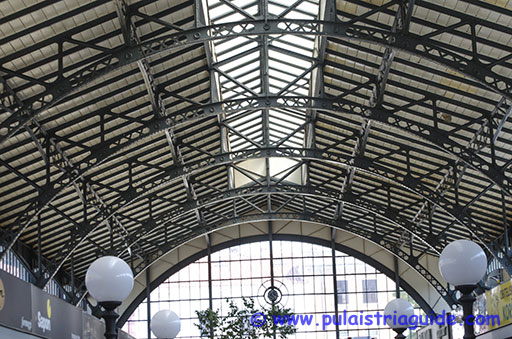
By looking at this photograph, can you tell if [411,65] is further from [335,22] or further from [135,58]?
[135,58]

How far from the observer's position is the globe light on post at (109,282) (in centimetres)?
872

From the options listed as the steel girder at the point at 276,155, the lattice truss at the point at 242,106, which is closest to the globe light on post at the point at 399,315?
the lattice truss at the point at 242,106

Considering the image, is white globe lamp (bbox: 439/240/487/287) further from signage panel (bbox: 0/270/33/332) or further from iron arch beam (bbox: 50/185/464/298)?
iron arch beam (bbox: 50/185/464/298)

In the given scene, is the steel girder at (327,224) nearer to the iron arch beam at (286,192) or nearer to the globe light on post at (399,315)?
the iron arch beam at (286,192)

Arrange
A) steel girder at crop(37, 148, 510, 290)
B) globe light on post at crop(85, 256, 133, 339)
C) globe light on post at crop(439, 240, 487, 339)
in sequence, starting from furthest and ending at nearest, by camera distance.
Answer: steel girder at crop(37, 148, 510, 290)
globe light on post at crop(85, 256, 133, 339)
globe light on post at crop(439, 240, 487, 339)

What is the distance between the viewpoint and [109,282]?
344 inches

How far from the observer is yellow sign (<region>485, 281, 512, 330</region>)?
2493cm

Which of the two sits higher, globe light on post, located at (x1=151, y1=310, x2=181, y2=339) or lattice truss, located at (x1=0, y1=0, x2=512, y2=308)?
lattice truss, located at (x1=0, y1=0, x2=512, y2=308)

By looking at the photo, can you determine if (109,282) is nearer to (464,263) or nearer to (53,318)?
(464,263)

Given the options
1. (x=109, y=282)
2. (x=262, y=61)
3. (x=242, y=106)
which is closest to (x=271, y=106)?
(x=242, y=106)

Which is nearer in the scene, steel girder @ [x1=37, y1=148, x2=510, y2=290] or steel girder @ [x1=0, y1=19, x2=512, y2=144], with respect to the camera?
steel girder @ [x1=0, y1=19, x2=512, y2=144]

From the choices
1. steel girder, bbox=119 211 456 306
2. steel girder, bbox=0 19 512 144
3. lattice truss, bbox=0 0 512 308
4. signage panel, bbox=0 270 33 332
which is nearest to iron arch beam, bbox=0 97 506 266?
lattice truss, bbox=0 0 512 308

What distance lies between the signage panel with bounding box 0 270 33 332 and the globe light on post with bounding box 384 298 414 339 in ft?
24.2

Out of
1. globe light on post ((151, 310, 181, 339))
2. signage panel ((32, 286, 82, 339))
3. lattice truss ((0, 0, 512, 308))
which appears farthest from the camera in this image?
lattice truss ((0, 0, 512, 308))
